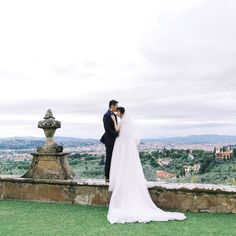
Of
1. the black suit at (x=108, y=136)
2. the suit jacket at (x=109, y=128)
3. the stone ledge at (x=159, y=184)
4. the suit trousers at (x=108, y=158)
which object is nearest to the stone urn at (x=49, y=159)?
the stone ledge at (x=159, y=184)

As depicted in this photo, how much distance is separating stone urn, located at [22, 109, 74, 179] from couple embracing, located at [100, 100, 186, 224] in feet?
3.34

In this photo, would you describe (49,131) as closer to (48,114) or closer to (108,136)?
(48,114)

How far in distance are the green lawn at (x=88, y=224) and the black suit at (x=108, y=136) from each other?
3.13 feet

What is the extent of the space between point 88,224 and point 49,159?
2540 millimetres

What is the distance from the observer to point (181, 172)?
1692 cm

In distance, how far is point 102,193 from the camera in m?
8.41

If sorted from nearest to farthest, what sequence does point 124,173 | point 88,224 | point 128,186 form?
point 88,224 < point 128,186 < point 124,173

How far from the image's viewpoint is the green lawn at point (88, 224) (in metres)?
6.34

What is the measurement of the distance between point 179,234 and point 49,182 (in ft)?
11.7

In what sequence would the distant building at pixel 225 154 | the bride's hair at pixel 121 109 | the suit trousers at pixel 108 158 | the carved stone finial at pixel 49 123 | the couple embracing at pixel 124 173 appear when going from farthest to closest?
the distant building at pixel 225 154 → the carved stone finial at pixel 49 123 → the suit trousers at pixel 108 158 → the bride's hair at pixel 121 109 → the couple embracing at pixel 124 173

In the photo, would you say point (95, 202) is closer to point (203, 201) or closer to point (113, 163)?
point (113, 163)

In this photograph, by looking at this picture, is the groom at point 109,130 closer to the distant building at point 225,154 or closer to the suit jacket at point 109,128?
the suit jacket at point 109,128

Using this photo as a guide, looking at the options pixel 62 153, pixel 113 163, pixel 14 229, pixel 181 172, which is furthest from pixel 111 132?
pixel 181 172

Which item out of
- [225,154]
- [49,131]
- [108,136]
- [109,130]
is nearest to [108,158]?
[108,136]
